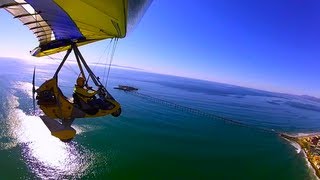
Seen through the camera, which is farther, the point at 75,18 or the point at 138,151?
the point at 138,151

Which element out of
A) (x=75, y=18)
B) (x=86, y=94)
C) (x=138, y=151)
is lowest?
A: (x=138, y=151)

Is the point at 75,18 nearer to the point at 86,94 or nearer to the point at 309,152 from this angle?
the point at 86,94

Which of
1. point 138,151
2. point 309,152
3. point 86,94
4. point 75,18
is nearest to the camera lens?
point 75,18

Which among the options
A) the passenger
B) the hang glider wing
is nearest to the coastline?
the passenger

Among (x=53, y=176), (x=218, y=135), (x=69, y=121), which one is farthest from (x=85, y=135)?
(x=69, y=121)

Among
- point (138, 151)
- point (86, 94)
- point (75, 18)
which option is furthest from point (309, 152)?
point (75, 18)
